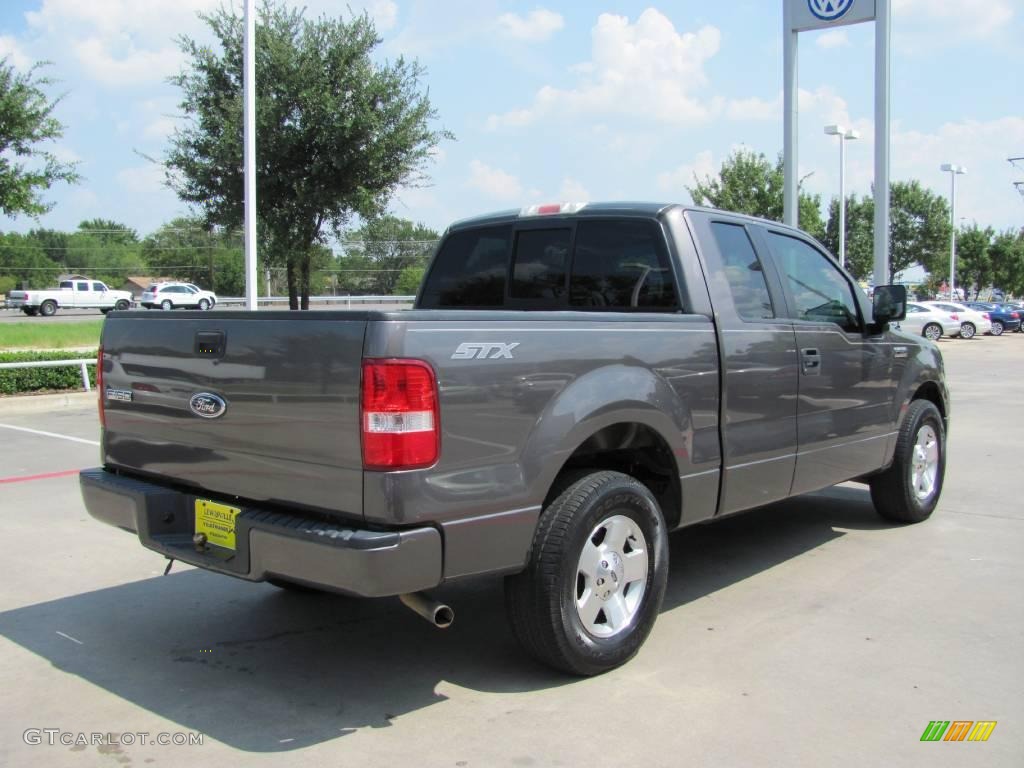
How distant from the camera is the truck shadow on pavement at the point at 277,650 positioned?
3.71 metres

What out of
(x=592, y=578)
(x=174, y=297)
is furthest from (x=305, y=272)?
(x=174, y=297)

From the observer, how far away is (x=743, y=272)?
16.6 feet

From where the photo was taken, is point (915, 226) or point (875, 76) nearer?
point (875, 76)

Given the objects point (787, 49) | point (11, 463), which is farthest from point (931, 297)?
point (11, 463)

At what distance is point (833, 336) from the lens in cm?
553

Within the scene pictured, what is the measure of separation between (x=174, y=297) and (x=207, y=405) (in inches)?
2072

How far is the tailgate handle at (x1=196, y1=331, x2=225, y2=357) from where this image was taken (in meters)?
3.72

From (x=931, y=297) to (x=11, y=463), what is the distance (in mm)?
65226

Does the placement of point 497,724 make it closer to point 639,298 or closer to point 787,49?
point 639,298

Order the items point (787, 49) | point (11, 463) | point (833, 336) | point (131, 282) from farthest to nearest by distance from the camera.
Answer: point (131, 282)
point (787, 49)
point (11, 463)
point (833, 336)

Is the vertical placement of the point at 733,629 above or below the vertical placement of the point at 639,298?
below

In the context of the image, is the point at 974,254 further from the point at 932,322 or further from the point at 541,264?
the point at 541,264

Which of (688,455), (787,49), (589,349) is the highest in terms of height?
(787,49)

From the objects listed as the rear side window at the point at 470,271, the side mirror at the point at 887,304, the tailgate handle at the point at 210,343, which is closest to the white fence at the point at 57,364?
the rear side window at the point at 470,271
